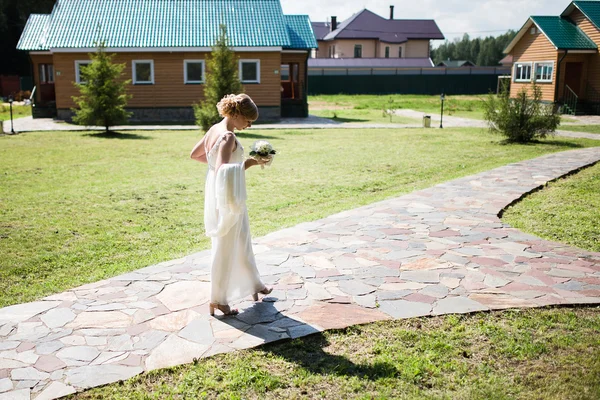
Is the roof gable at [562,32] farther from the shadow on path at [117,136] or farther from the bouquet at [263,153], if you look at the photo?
the bouquet at [263,153]

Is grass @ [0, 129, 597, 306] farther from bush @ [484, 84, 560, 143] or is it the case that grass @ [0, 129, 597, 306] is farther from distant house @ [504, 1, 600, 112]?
distant house @ [504, 1, 600, 112]

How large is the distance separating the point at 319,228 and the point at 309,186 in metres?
3.37

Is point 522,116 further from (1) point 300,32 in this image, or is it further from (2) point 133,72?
(2) point 133,72

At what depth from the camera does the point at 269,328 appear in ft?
14.5

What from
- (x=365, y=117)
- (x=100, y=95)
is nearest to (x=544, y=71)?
(x=365, y=117)

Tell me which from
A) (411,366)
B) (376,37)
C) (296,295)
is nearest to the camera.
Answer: (411,366)

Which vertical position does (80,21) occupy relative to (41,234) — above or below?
above

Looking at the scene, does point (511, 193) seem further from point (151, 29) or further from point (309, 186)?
point (151, 29)

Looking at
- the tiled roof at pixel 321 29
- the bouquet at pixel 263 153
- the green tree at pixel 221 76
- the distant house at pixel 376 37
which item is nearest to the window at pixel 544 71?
the green tree at pixel 221 76

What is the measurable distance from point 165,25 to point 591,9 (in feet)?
72.8

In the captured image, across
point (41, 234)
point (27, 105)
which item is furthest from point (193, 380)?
point (27, 105)

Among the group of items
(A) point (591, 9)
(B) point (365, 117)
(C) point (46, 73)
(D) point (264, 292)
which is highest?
(A) point (591, 9)

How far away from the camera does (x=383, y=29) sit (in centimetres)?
6575

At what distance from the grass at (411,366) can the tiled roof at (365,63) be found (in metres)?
49.1
